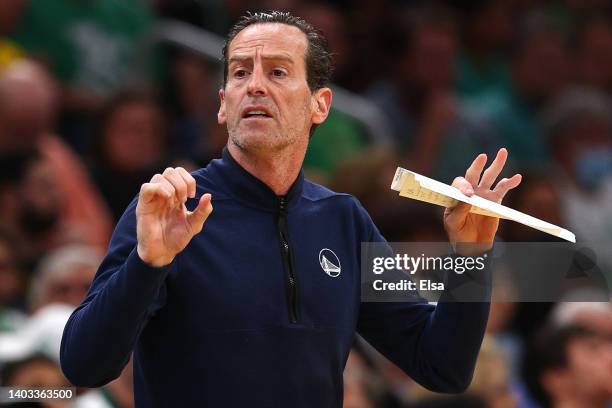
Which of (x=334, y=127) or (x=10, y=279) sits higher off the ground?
(x=334, y=127)

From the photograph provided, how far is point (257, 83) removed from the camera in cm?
303

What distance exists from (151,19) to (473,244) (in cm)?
441

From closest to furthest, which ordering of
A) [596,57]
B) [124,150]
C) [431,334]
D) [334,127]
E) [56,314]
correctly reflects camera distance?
[431,334] → [56,314] → [124,150] → [334,127] → [596,57]

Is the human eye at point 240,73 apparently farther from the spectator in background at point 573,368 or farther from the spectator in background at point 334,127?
the spectator in background at point 334,127

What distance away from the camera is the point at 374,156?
648cm

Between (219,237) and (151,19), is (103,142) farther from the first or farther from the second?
(219,237)

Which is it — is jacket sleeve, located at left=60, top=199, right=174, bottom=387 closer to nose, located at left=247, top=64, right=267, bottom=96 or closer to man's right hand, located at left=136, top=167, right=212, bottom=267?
man's right hand, located at left=136, top=167, right=212, bottom=267

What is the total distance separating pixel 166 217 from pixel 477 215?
827 millimetres

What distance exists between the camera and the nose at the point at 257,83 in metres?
3.02

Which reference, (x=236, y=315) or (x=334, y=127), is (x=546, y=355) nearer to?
(x=334, y=127)

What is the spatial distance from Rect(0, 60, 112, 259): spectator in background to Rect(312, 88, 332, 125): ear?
2.69 meters

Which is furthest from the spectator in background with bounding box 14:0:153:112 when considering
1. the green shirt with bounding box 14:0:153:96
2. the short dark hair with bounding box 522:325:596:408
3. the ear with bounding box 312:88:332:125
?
the ear with bounding box 312:88:332:125

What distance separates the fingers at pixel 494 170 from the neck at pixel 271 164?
18.3 inches

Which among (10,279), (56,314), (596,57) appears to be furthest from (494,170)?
(596,57)
